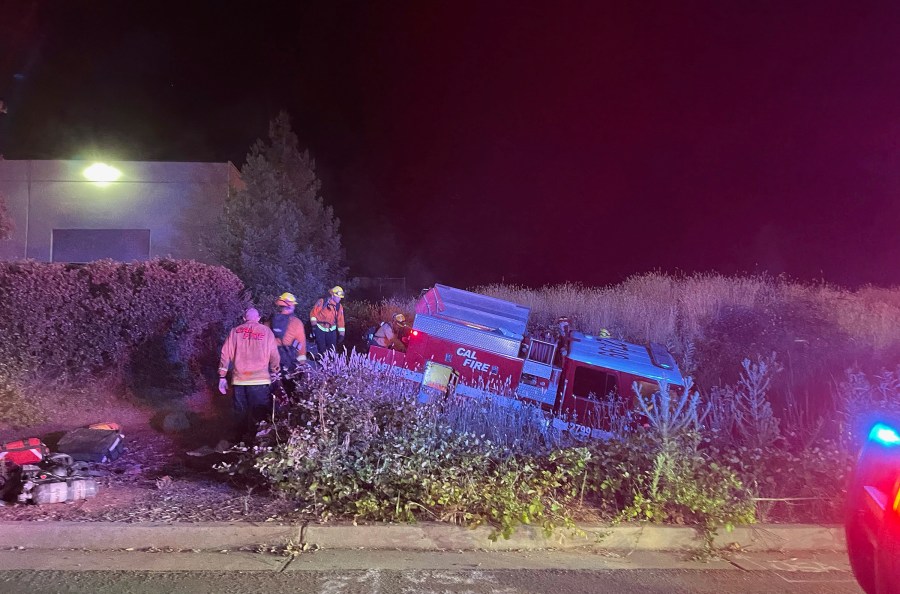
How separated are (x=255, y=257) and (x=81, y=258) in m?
5.90

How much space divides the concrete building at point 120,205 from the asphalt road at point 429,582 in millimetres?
13145

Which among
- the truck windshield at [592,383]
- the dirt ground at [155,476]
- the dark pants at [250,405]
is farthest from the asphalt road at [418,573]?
the truck windshield at [592,383]

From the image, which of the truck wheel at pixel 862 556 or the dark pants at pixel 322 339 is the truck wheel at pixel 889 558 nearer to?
the truck wheel at pixel 862 556

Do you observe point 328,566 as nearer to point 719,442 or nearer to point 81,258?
point 719,442

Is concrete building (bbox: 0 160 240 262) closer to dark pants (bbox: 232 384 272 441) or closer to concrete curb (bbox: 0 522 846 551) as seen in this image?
dark pants (bbox: 232 384 272 441)

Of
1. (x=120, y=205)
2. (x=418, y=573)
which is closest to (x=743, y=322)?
(x=418, y=573)

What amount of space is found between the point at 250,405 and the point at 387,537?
9.88 ft

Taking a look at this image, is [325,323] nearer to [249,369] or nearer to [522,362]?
[249,369]

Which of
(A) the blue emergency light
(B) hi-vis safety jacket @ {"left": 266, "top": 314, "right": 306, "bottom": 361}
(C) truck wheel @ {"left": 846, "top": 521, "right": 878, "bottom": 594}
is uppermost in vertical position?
(A) the blue emergency light

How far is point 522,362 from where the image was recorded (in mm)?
8211

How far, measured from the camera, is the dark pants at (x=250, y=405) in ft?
22.4

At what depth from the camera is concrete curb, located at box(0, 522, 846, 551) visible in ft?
14.4

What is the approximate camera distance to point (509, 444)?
5422 mm

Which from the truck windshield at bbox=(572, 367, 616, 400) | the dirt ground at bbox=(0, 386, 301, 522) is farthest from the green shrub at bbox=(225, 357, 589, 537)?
the truck windshield at bbox=(572, 367, 616, 400)
